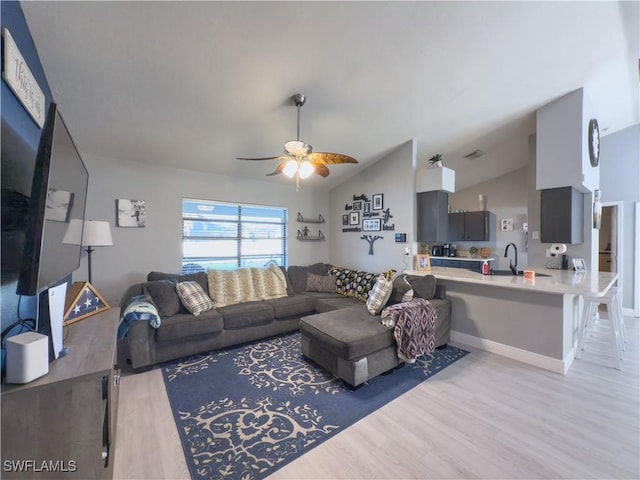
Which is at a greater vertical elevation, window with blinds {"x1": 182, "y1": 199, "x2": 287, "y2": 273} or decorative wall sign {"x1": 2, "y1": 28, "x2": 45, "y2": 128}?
decorative wall sign {"x1": 2, "y1": 28, "x2": 45, "y2": 128}

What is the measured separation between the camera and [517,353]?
295 cm

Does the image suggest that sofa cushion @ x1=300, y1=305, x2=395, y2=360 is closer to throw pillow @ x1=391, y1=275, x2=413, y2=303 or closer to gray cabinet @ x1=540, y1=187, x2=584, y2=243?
throw pillow @ x1=391, y1=275, x2=413, y2=303

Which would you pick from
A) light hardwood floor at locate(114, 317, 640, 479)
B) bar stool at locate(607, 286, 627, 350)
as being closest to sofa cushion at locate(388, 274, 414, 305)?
light hardwood floor at locate(114, 317, 640, 479)

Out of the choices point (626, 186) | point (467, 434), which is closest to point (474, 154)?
point (626, 186)

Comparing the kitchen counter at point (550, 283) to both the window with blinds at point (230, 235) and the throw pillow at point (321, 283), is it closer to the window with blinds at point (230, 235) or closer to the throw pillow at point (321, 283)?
the throw pillow at point (321, 283)

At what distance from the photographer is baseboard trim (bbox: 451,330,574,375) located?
268cm

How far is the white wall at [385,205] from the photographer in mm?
4117

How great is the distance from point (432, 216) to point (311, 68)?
2692 mm

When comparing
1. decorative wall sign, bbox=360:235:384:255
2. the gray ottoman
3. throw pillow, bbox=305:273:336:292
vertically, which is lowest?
the gray ottoman

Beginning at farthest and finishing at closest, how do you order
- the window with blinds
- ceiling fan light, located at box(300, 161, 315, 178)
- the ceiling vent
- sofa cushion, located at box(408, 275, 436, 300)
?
the ceiling vent → the window with blinds → sofa cushion, located at box(408, 275, 436, 300) → ceiling fan light, located at box(300, 161, 315, 178)

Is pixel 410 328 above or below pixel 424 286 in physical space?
below

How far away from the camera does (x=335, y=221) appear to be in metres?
5.54

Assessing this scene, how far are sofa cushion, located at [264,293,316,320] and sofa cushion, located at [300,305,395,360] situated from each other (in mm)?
840

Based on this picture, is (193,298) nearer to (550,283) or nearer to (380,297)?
(380,297)
